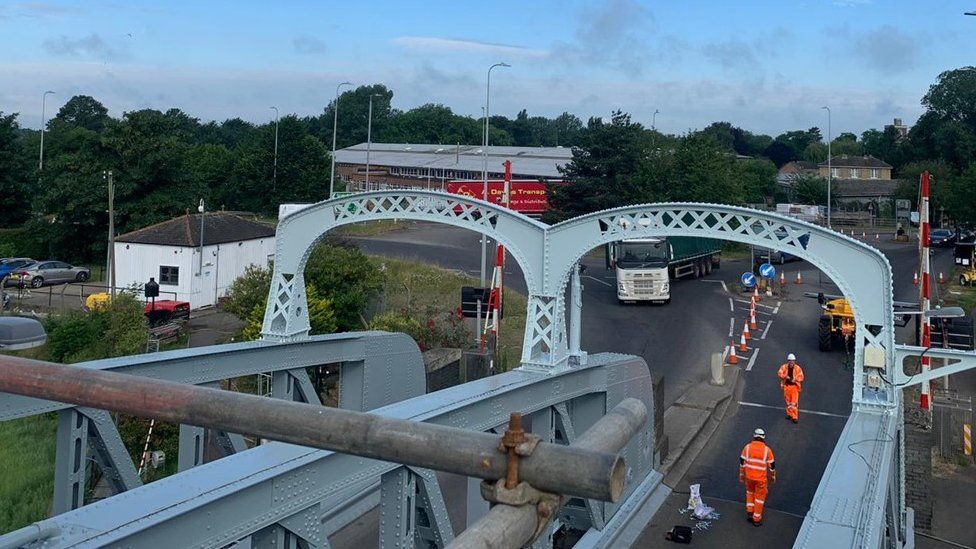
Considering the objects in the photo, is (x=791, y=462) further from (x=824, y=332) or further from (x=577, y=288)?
(x=824, y=332)

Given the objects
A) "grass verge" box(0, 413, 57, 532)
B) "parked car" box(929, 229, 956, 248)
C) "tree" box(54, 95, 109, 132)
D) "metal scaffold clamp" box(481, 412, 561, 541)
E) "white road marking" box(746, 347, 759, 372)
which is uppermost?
"tree" box(54, 95, 109, 132)

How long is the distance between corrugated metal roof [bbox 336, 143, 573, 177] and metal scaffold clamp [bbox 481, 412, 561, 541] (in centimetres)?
6933

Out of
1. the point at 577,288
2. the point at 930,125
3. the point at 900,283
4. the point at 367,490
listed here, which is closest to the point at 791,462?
the point at 577,288

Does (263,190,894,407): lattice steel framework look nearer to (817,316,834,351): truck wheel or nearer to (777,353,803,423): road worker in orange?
(777,353,803,423): road worker in orange

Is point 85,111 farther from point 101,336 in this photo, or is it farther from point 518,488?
point 518,488

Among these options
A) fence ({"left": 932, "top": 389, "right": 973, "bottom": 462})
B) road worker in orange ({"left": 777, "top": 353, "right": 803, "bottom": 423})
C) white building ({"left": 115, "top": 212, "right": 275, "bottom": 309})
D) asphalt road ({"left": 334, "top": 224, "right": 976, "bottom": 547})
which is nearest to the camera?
asphalt road ({"left": 334, "top": 224, "right": 976, "bottom": 547})

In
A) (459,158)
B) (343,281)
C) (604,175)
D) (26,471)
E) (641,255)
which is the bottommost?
(26,471)

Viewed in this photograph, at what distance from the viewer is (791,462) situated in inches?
618

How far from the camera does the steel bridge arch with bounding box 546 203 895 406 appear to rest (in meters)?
11.0

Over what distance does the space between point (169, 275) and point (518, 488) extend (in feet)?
99.3

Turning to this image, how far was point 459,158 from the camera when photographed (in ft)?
268

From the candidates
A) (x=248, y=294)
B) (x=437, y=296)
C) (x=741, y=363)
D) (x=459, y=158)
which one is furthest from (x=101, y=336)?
(x=459, y=158)

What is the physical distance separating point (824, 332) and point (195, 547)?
73.3 ft

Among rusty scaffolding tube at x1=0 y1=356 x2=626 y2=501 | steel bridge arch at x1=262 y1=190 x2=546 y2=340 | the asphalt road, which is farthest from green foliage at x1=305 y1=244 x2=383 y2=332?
rusty scaffolding tube at x1=0 y1=356 x2=626 y2=501
